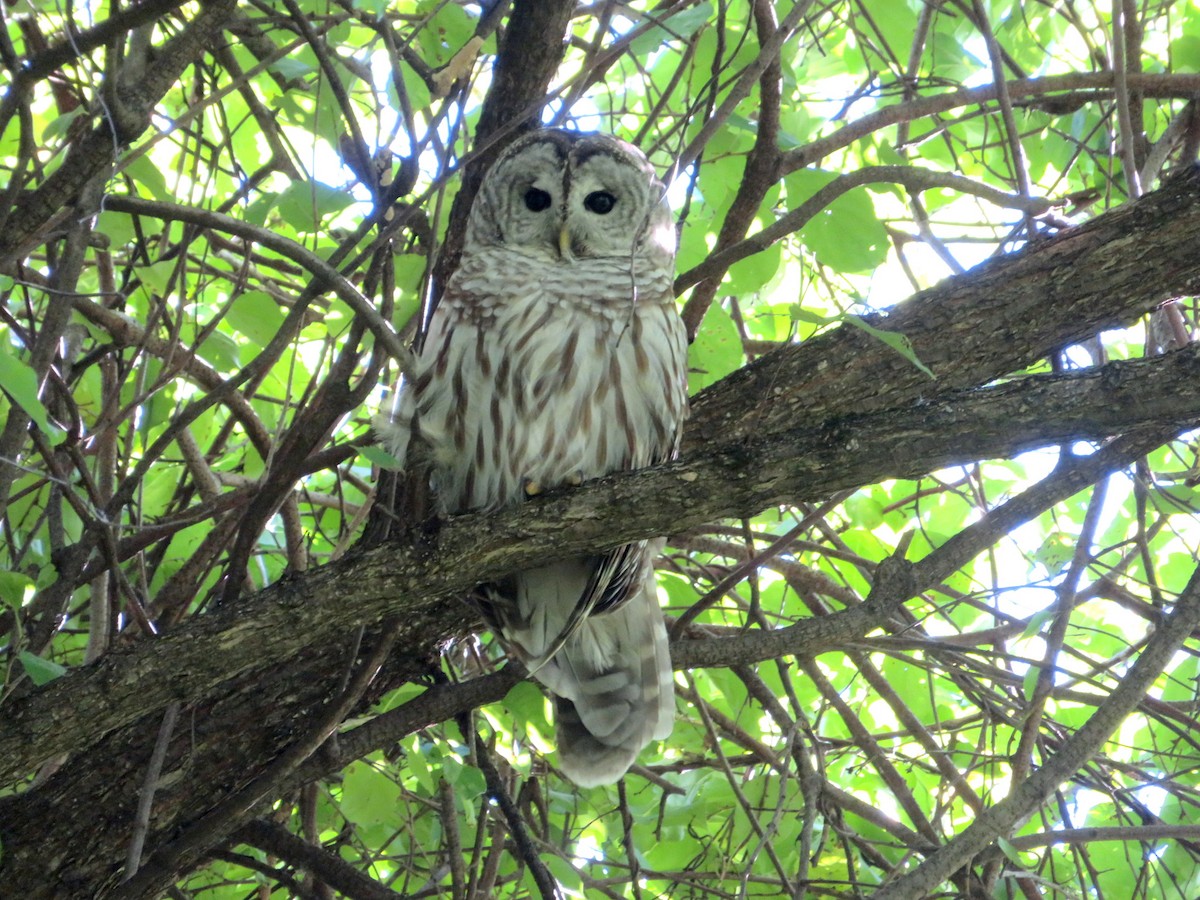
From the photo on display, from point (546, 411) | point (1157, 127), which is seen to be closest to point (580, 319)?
point (546, 411)

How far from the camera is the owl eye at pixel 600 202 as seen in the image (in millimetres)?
2812

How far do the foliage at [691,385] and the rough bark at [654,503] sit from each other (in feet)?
0.24

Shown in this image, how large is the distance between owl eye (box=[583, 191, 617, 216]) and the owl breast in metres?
0.31

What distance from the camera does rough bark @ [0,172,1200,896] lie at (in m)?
1.64

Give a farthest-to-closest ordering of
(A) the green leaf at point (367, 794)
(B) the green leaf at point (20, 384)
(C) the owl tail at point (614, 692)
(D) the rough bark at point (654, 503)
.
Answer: (C) the owl tail at point (614, 692)
(A) the green leaf at point (367, 794)
(D) the rough bark at point (654, 503)
(B) the green leaf at point (20, 384)

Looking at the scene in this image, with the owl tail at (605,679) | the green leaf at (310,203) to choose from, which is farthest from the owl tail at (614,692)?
the green leaf at (310,203)

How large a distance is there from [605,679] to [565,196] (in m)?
1.14

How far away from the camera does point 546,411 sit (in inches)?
97.4

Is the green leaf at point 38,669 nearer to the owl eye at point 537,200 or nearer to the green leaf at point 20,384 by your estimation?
the green leaf at point 20,384

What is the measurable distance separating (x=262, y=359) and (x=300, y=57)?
2.70 feet

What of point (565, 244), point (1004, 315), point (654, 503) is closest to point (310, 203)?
point (565, 244)

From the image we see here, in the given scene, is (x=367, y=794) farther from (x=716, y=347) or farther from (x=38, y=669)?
(x=716, y=347)

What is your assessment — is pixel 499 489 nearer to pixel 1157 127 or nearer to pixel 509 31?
pixel 509 31

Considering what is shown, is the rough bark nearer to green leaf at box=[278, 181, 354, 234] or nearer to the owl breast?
the owl breast
